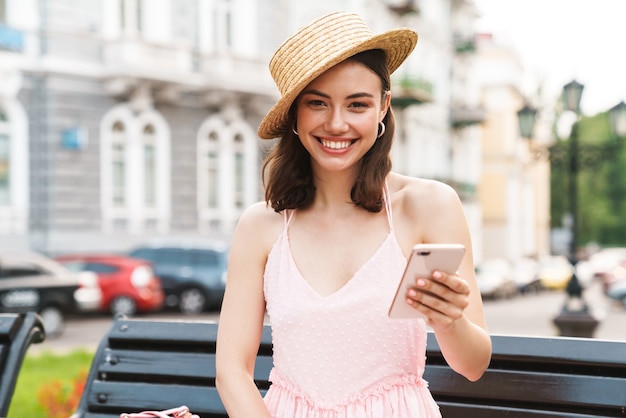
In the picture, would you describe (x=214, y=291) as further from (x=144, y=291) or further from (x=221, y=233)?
(x=221, y=233)

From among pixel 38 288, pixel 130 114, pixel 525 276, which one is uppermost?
pixel 130 114

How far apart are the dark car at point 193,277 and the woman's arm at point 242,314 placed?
56.2ft

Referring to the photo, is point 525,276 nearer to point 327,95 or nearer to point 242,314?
point 242,314

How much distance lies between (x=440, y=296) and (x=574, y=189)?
12016 millimetres

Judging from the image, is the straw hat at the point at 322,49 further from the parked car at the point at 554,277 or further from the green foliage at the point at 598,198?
the green foliage at the point at 598,198

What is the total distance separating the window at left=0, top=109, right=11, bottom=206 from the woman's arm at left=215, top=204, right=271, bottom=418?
1859 cm

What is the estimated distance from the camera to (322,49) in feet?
7.88

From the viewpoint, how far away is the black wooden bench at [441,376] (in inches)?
112

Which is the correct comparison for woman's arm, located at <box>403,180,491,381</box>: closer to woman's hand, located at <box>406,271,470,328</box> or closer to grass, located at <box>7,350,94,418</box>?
woman's hand, located at <box>406,271,470,328</box>

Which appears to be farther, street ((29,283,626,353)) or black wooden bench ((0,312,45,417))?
street ((29,283,626,353))

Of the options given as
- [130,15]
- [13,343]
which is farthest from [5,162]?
[13,343]

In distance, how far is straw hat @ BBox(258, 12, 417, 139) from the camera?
93.0 inches

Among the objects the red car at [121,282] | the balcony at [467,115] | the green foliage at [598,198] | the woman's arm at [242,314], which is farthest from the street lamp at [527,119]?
the green foliage at [598,198]

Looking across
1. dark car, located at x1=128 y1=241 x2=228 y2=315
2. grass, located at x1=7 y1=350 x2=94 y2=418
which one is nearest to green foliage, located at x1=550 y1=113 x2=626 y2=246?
dark car, located at x1=128 y1=241 x2=228 y2=315
